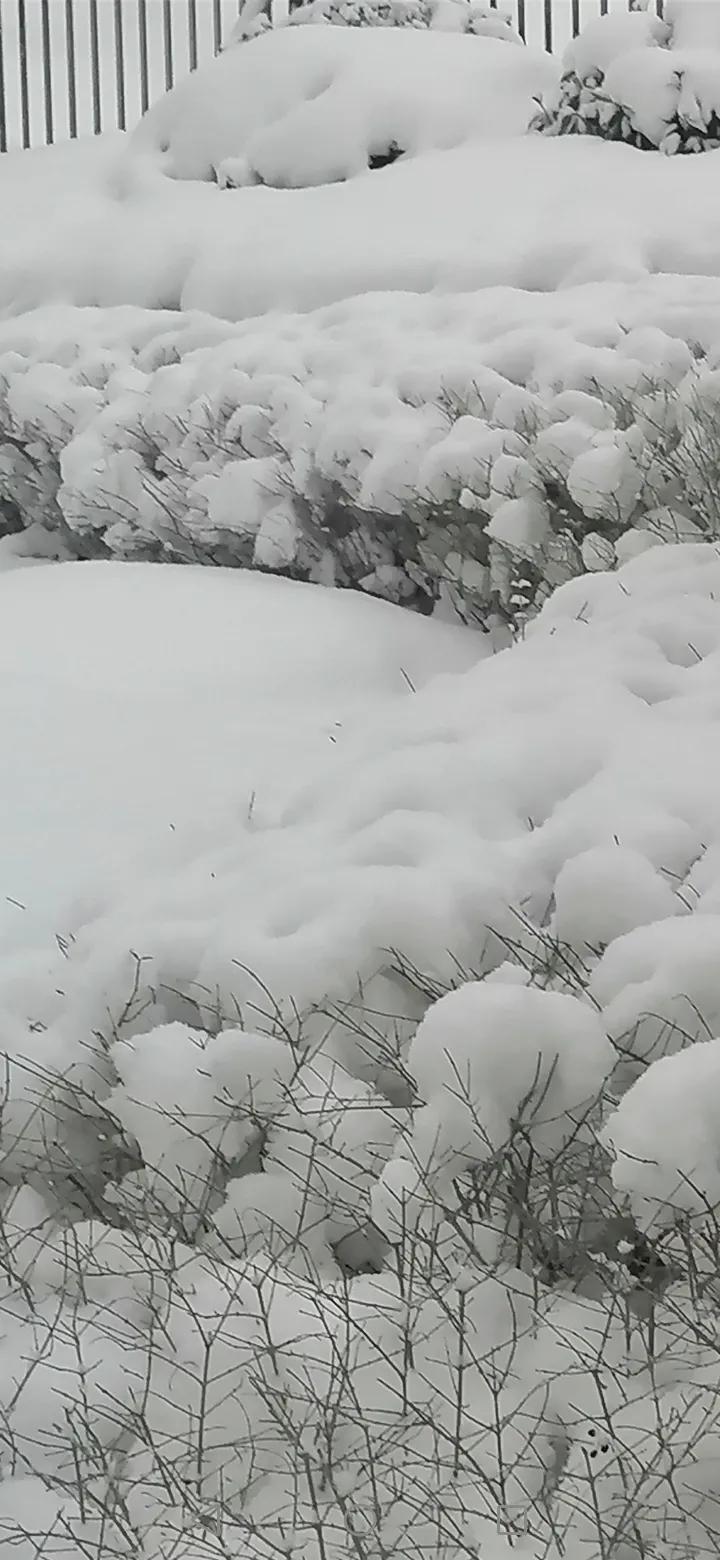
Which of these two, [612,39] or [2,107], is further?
[2,107]

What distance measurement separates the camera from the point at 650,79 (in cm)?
611

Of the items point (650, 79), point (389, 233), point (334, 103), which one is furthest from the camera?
point (334, 103)

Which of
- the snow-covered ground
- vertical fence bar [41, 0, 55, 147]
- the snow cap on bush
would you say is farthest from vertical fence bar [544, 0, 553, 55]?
the snow cap on bush

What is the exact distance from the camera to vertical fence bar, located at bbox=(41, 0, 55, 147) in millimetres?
10359

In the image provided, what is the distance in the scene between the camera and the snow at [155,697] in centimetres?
248

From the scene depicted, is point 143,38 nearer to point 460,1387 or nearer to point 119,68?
point 119,68

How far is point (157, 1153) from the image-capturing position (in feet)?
5.80

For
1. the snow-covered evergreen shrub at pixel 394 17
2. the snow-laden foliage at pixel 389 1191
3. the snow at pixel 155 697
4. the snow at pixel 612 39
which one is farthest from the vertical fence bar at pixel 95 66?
the snow-laden foliage at pixel 389 1191

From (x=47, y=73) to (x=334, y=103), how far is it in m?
4.47

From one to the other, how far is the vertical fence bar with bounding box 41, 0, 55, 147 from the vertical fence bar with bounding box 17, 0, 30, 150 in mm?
150

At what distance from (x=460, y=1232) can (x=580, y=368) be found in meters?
3.31

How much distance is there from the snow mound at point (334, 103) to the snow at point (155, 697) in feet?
12.0

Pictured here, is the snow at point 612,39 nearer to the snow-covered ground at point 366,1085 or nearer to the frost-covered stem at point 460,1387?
the snow-covered ground at point 366,1085

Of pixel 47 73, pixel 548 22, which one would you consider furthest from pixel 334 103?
pixel 47 73
